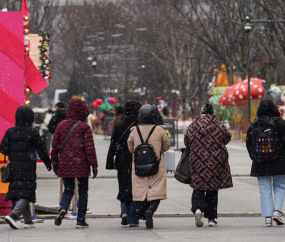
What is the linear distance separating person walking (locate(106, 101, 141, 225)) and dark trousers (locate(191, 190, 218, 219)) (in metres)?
0.84

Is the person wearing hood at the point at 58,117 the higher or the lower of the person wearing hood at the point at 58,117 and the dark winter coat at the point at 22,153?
the higher

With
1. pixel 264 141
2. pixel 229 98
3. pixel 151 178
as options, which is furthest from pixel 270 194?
pixel 229 98

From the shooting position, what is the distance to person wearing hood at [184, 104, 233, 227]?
28.9 ft

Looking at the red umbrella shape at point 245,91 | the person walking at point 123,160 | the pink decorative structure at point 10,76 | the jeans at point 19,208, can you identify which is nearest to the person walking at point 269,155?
the person walking at point 123,160

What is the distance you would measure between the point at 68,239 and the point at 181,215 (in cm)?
299

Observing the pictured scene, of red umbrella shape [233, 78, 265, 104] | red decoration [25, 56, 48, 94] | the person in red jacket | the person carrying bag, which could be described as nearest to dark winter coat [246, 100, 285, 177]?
the person in red jacket

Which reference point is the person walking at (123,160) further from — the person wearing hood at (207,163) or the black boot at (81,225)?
the person wearing hood at (207,163)

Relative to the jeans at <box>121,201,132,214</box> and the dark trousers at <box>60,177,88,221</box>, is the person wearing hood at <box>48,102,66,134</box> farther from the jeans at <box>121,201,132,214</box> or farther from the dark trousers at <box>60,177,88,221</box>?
the dark trousers at <box>60,177,88,221</box>

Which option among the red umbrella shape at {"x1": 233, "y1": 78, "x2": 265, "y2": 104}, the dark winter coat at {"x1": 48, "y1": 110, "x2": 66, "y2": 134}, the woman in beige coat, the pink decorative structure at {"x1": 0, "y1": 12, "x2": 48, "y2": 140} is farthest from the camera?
the red umbrella shape at {"x1": 233, "y1": 78, "x2": 265, "y2": 104}

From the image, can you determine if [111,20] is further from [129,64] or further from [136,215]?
[136,215]

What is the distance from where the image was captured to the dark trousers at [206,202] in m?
8.83

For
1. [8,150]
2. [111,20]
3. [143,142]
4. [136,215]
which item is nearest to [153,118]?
[143,142]

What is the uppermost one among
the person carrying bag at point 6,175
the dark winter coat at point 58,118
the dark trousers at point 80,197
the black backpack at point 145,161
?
the dark winter coat at point 58,118

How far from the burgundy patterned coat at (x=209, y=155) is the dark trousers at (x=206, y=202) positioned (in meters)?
0.10
